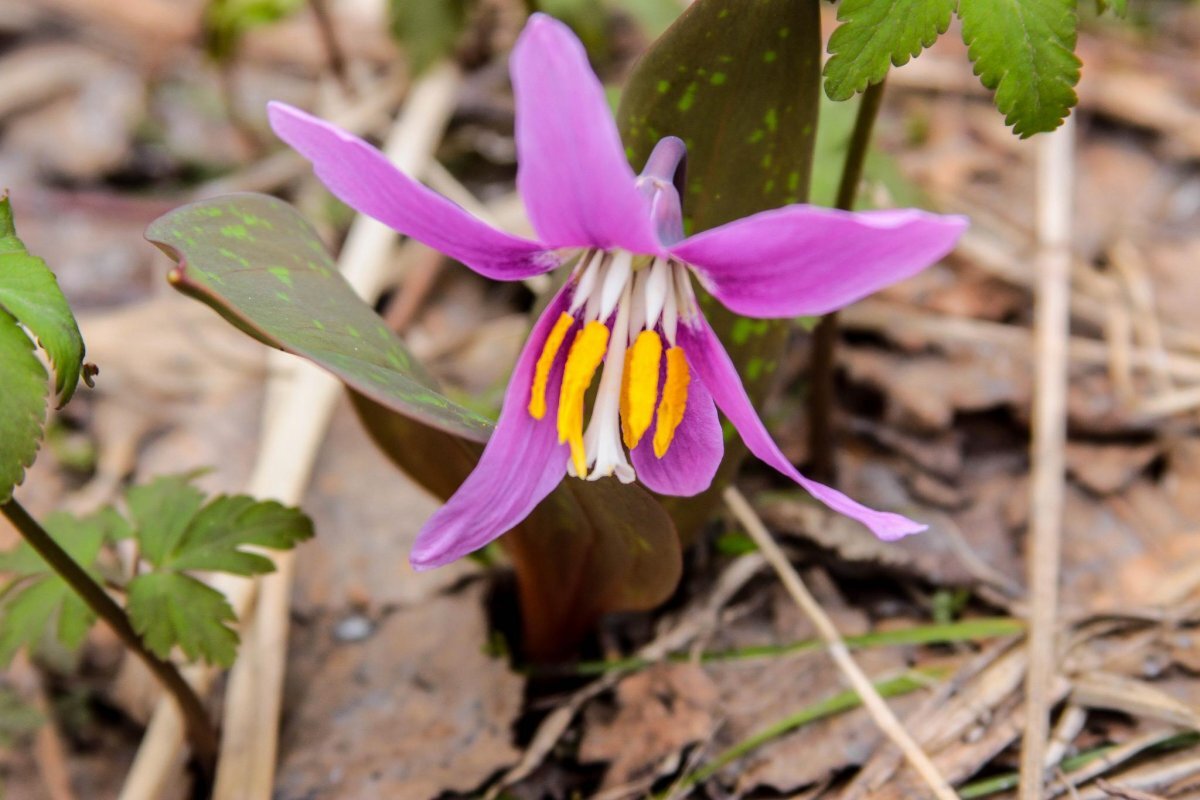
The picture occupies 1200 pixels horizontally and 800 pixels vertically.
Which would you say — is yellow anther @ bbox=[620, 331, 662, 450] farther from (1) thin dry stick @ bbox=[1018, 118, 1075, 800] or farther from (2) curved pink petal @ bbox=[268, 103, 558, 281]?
(1) thin dry stick @ bbox=[1018, 118, 1075, 800]

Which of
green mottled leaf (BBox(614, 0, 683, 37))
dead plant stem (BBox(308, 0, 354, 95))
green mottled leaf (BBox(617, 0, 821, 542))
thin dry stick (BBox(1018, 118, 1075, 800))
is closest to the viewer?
green mottled leaf (BBox(617, 0, 821, 542))

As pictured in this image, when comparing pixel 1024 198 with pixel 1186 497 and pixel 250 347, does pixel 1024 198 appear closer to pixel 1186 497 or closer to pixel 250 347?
pixel 1186 497

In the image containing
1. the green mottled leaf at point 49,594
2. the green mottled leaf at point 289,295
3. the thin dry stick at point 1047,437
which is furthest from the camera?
the thin dry stick at point 1047,437

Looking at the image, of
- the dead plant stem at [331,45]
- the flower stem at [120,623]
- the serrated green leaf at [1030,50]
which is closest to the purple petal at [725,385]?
the serrated green leaf at [1030,50]

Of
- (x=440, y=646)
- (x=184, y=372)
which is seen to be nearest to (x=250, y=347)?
(x=184, y=372)

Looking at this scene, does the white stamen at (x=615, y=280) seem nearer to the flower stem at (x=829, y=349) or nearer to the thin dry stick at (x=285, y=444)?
the flower stem at (x=829, y=349)

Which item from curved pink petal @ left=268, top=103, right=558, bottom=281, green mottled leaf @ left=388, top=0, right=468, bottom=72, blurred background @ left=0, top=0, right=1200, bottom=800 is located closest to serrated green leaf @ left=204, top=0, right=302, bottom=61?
blurred background @ left=0, top=0, right=1200, bottom=800
